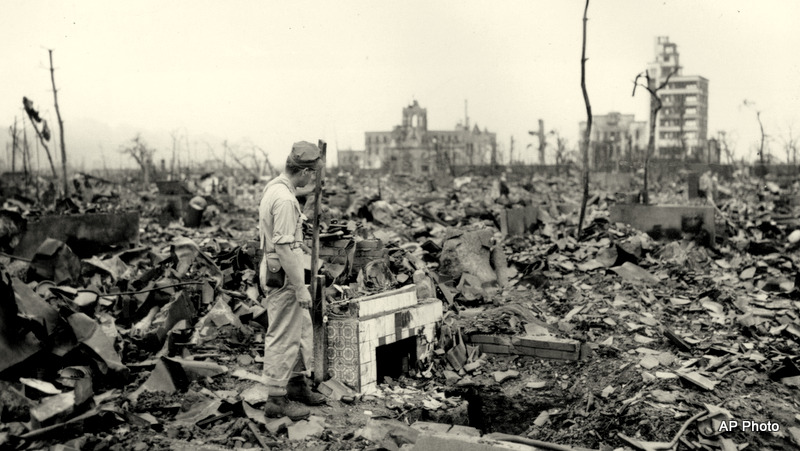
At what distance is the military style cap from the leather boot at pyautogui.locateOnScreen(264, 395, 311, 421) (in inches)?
66.9

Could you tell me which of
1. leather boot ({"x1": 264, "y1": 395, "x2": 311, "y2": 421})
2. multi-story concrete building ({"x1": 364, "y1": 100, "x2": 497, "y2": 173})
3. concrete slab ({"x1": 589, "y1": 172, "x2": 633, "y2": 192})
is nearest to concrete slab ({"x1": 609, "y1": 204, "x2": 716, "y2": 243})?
leather boot ({"x1": 264, "y1": 395, "x2": 311, "y2": 421})

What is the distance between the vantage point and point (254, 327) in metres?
6.48

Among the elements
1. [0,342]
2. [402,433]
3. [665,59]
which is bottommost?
[402,433]

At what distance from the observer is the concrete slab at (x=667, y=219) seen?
37.3 ft

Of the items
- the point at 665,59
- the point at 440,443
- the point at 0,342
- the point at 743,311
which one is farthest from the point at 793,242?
the point at 665,59

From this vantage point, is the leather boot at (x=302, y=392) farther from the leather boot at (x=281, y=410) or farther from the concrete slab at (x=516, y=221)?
the concrete slab at (x=516, y=221)

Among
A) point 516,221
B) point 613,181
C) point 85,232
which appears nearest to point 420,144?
point 613,181

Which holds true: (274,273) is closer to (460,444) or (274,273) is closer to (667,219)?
(460,444)

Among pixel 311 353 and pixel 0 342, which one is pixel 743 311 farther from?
pixel 0 342

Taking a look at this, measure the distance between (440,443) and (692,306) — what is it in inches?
207

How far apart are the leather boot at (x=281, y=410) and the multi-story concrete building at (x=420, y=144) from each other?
44407 mm

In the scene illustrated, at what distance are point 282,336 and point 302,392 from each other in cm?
46

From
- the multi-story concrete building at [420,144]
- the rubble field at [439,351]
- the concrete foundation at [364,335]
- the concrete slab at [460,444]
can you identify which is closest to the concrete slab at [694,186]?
the rubble field at [439,351]

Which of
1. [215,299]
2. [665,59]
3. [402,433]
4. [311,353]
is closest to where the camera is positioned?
[402,433]
